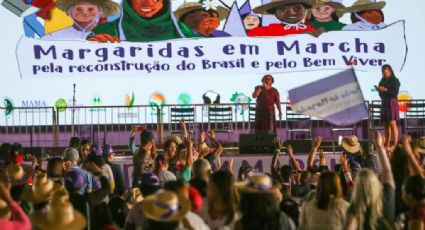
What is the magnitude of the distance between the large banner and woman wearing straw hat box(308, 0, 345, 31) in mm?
163

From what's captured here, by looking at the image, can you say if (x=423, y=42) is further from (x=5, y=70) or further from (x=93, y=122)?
(x=5, y=70)

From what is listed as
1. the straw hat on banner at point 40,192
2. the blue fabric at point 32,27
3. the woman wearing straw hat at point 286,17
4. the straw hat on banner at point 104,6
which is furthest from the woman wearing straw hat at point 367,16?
the straw hat on banner at point 40,192

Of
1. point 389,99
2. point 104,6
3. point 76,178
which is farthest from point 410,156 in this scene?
point 104,6

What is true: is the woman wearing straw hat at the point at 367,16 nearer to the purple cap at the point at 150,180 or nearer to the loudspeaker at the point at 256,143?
the loudspeaker at the point at 256,143

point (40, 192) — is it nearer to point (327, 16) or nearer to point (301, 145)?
point (301, 145)

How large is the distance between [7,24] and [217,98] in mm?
3999

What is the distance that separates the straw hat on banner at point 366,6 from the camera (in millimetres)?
17891

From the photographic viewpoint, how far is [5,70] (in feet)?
57.0

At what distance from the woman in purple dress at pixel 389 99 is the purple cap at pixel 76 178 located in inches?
365

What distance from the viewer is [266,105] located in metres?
16.5

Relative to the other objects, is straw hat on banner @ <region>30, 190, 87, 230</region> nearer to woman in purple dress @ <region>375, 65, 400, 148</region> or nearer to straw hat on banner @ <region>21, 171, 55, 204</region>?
straw hat on banner @ <region>21, 171, 55, 204</region>

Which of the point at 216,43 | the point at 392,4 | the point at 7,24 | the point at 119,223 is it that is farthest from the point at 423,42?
the point at 119,223

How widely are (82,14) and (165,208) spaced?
13.4 m

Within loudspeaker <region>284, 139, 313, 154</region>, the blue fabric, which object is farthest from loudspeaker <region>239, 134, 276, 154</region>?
the blue fabric
